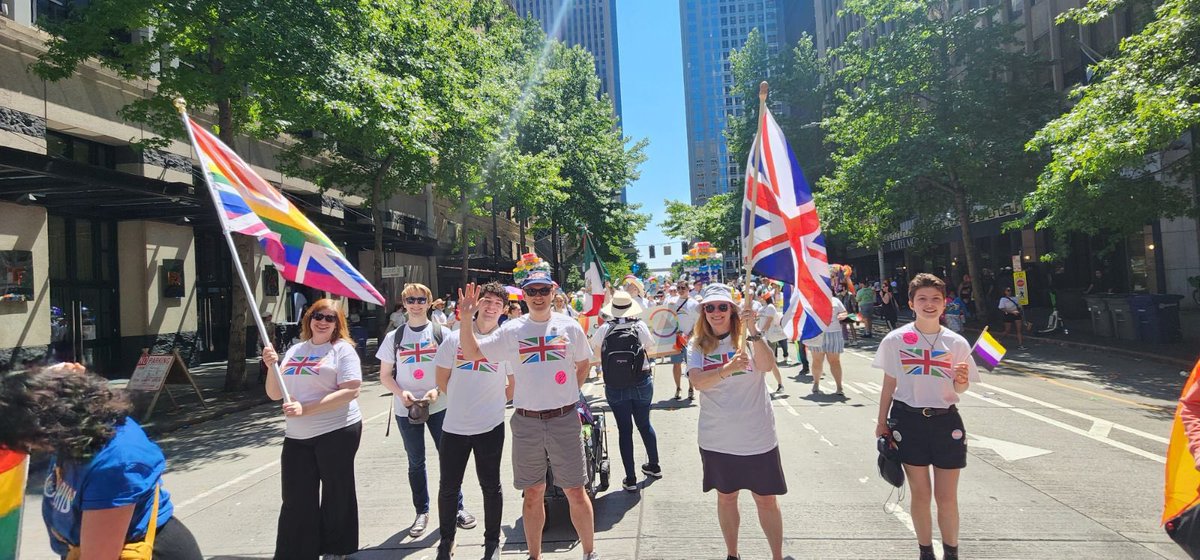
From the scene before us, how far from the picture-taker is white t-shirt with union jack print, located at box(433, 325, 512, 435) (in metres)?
4.42

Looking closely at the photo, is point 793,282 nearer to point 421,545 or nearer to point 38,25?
point 421,545

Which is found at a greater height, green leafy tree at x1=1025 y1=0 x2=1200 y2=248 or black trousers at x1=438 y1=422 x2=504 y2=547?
green leafy tree at x1=1025 y1=0 x2=1200 y2=248

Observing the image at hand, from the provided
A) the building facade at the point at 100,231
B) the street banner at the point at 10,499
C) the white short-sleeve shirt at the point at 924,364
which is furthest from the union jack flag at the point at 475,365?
the building facade at the point at 100,231

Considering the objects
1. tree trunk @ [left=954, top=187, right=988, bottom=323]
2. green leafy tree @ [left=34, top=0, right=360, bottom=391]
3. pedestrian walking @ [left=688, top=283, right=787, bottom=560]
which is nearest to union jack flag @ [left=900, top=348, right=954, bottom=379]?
pedestrian walking @ [left=688, top=283, right=787, bottom=560]

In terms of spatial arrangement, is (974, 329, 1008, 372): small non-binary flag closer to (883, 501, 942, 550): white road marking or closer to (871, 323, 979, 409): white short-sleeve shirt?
(871, 323, 979, 409): white short-sleeve shirt

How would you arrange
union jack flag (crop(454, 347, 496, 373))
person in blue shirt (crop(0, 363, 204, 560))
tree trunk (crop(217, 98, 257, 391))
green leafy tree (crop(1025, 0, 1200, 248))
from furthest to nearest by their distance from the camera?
1. tree trunk (crop(217, 98, 257, 391))
2. green leafy tree (crop(1025, 0, 1200, 248))
3. union jack flag (crop(454, 347, 496, 373))
4. person in blue shirt (crop(0, 363, 204, 560))

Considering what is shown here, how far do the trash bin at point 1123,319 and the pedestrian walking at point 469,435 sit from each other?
1795 centimetres

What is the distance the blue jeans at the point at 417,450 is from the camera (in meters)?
5.08

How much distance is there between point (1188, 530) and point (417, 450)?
444 centimetres

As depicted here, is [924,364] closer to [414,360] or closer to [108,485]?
[414,360]

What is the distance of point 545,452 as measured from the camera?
4.12 metres

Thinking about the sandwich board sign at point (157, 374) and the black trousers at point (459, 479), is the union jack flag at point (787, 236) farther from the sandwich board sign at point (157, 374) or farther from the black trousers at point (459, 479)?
the sandwich board sign at point (157, 374)

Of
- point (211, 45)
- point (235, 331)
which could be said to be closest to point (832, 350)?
point (235, 331)

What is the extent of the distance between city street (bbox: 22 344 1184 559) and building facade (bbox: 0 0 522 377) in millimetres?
5184
